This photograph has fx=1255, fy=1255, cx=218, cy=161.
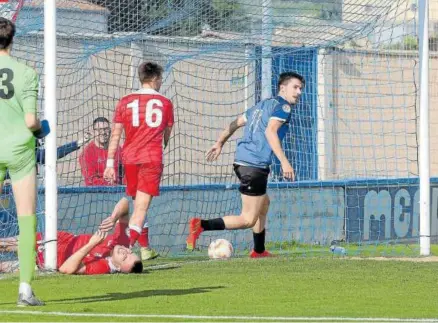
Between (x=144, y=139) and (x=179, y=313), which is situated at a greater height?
(x=144, y=139)

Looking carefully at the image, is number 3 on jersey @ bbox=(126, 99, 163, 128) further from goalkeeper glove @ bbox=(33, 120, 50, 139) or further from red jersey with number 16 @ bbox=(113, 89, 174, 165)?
goalkeeper glove @ bbox=(33, 120, 50, 139)

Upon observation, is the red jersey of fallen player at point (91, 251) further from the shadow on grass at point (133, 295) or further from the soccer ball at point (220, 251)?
the shadow on grass at point (133, 295)

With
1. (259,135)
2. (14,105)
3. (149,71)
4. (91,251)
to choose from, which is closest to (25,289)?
(14,105)

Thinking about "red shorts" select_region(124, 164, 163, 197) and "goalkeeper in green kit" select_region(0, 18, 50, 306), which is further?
"red shorts" select_region(124, 164, 163, 197)

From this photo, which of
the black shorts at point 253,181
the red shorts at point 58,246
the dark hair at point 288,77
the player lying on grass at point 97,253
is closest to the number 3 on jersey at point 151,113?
the player lying on grass at point 97,253

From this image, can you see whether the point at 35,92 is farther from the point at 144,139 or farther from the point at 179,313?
the point at 144,139

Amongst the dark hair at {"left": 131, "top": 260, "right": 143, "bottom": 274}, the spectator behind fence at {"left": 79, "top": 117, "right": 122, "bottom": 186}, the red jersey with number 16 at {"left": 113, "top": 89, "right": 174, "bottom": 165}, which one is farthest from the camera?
the spectator behind fence at {"left": 79, "top": 117, "right": 122, "bottom": 186}

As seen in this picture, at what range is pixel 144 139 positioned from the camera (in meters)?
12.1

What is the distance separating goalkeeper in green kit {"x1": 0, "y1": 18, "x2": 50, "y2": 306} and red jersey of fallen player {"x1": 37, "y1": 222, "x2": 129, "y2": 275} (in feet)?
9.22

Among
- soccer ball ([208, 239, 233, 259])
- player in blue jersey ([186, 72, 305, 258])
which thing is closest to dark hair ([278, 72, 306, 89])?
player in blue jersey ([186, 72, 305, 258])

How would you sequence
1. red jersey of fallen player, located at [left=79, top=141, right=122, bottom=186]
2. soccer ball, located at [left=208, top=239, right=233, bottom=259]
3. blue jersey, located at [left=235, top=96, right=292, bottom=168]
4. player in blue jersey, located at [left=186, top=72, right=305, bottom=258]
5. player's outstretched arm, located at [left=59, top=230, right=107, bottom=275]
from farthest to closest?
red jersey of fallen player, located at [left=79, top=141, right=122, bottom=186] < soccer ball, located at [left=208, top=239, right=233, bottom=259] < blue jersey, located at [left=235, top=96, right=292, bottom=168] < player in blue jersey, located at [left=186, top=72, right=305, bottom=258] < player's outstretched arm, located at [left=59, top=230, right=107, bottom=275]

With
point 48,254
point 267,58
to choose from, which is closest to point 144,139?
point 48,254

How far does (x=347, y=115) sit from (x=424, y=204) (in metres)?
5.81

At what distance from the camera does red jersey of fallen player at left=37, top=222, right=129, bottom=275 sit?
38.2 feet
